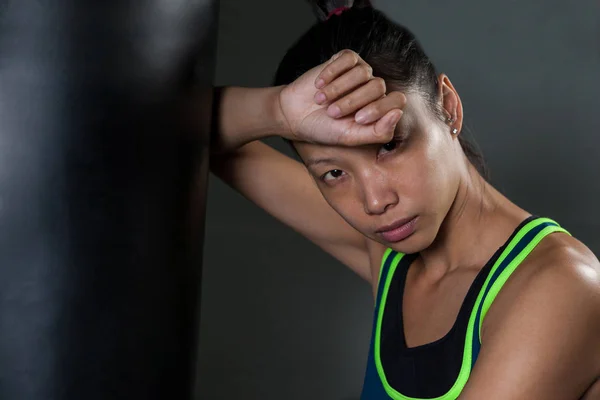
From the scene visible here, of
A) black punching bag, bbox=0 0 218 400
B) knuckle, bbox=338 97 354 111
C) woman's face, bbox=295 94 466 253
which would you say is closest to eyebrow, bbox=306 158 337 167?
woman's face, bbox=295 94 466 253

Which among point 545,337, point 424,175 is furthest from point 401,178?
point 545,337

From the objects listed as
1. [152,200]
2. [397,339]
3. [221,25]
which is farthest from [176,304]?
[221,25]

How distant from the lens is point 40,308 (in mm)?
895

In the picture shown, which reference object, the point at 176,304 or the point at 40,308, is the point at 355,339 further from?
the point at 40,308

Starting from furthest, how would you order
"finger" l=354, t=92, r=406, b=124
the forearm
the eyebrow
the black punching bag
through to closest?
1. the forearm
2. the eyebrow
3. "finger" l=354, t=92, r=406, b=124
4. the black punching bag

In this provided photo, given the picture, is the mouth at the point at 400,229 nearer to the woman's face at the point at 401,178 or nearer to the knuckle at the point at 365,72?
the woman's face at the point at 401,178

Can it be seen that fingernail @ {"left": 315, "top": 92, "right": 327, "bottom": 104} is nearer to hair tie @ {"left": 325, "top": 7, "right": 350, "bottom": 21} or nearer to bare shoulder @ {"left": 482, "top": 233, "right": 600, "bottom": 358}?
hair tie @ {"left": 325, "top": 7, "right": 350, "bottom": 21}

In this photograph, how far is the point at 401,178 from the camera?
41.1 inches

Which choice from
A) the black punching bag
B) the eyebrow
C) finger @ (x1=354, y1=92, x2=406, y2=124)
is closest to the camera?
the black punching bag

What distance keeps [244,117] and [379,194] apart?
A: 0.93ft

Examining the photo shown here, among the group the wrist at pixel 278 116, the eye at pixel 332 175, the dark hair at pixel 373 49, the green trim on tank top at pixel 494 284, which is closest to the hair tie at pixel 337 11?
the dark hair at pixel 373 49

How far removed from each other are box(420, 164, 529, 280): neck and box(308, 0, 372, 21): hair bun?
27cm

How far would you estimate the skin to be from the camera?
0.93 metres

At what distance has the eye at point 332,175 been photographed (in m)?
1.10
